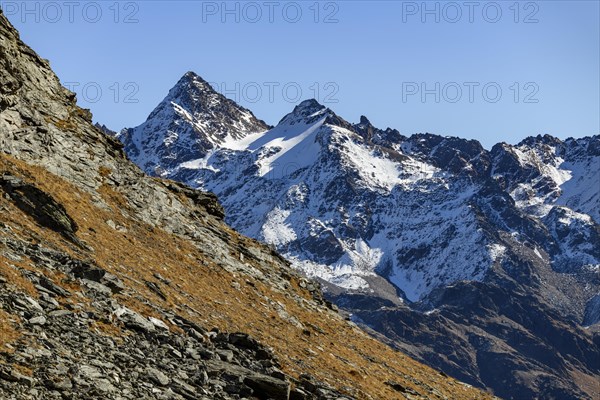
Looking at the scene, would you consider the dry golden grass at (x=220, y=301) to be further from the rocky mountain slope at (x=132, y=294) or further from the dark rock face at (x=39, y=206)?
the dark rock face at (x=39, y=206)

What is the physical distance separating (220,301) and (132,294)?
31.3ft

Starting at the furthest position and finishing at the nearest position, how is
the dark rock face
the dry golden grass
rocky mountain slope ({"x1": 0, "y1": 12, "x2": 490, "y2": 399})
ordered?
the dark rock face, the dry golden grass, rocky mountain slope ({"x1": 0, "y1": 12, "x2": 490, "y2": 399})

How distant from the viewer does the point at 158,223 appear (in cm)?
5209

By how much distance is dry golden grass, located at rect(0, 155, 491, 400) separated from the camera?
37.6m

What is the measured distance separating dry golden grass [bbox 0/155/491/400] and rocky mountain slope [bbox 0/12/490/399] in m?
0.13

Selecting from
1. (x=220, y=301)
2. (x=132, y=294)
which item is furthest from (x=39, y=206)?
(x=220, y=301)

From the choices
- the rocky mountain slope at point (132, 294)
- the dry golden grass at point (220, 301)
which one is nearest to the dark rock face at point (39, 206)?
the rocky mountain slope at point (132, 294)

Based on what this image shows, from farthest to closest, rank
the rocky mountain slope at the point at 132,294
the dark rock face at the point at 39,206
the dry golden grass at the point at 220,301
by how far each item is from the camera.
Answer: the dark rock face at the point at 39,206 → the dry golden grass at the point at 220,301 → the rocky mountain slope at the point at 132,294

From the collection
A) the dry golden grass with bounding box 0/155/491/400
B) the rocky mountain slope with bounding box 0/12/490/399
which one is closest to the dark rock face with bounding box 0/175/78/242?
the rocky mountain slope with bounding box 0/12/490/399

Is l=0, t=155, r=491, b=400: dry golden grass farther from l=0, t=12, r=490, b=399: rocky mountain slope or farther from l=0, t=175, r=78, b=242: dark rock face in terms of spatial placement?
l=0, t=175, r=78, b=242: dark rock face

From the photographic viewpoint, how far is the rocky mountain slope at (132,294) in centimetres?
2670

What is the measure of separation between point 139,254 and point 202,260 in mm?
6903

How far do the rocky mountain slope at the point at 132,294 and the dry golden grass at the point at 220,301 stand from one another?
0.43ft

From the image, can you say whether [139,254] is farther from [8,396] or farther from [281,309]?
[8,396]
